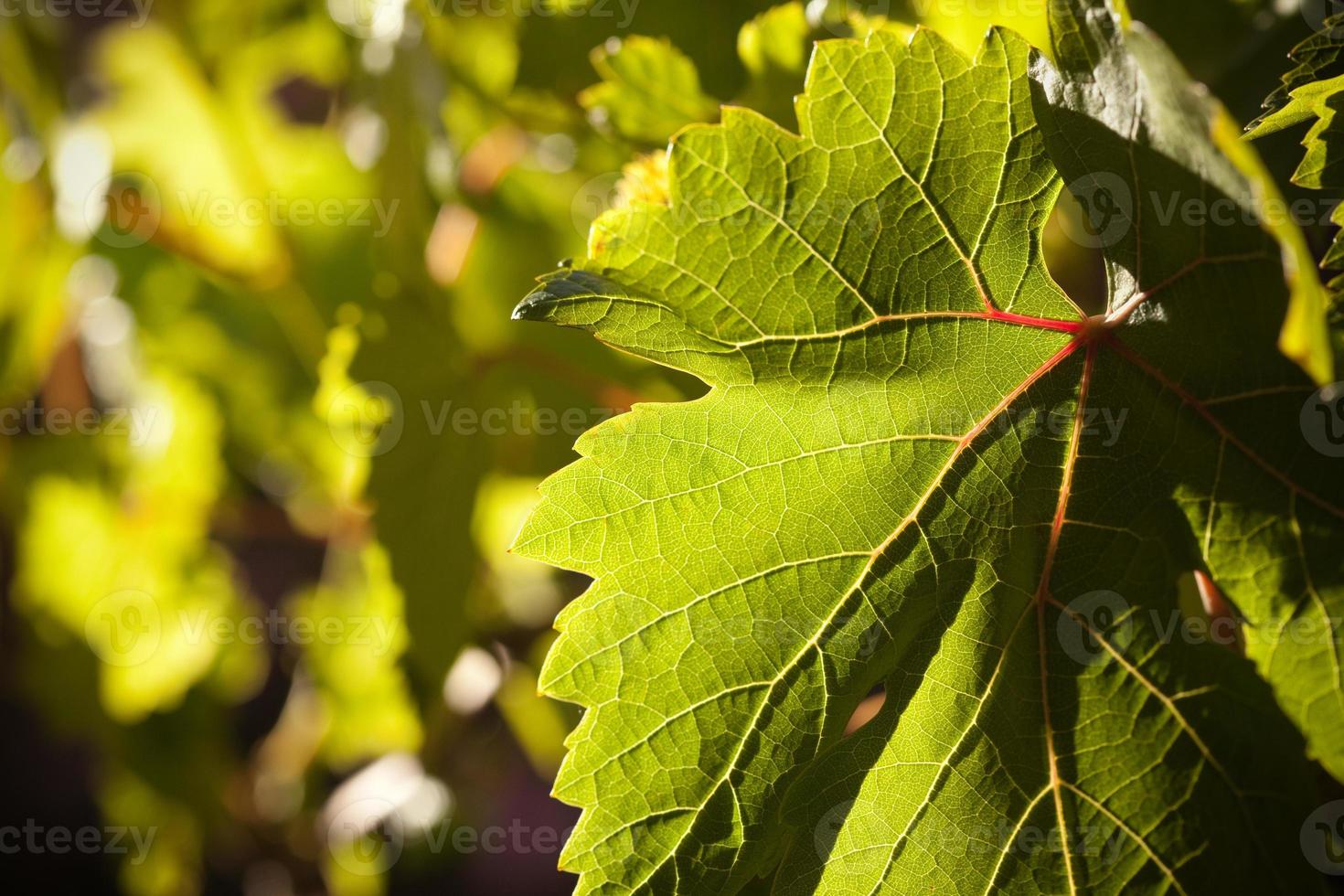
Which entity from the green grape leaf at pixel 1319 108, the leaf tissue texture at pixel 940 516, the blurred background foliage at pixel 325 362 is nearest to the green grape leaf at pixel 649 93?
the blurred background foliage at pixel 325 362

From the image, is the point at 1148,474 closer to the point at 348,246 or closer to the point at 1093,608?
the point at 1093,608

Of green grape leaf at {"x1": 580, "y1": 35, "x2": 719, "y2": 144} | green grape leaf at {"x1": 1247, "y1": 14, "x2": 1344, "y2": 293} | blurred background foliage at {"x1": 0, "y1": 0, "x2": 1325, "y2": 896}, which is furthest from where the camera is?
blurred background foliage at {"x1": 0, "y1": 0, "x2": 1325, "y2": 896}

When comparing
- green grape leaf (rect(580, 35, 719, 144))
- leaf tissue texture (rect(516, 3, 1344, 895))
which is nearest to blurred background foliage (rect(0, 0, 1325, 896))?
green grape leaf (rect(580, 35, 719, 144))

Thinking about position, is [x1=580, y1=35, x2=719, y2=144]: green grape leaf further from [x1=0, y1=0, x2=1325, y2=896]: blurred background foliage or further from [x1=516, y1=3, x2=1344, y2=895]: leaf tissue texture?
[x1=516, y1=3, x2=1344, y2=895]: leaf tissue texture

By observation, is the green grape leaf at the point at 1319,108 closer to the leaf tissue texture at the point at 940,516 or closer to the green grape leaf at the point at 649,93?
the leaf tissue texture at the point at 940,516

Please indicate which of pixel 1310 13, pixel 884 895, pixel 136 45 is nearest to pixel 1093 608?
pixel 884 895
